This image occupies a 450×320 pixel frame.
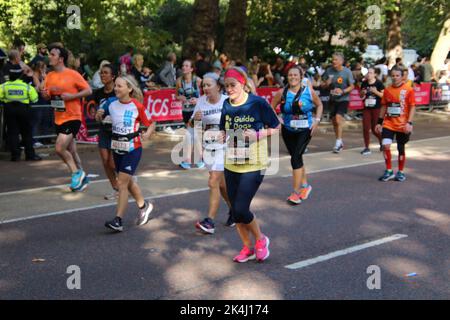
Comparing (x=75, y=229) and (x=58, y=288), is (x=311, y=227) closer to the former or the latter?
(x=75, y=229)

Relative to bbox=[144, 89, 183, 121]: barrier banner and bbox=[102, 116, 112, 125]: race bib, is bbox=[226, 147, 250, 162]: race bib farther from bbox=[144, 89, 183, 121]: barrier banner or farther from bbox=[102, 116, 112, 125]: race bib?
bbox=[144, 89, 183, 121]: barrier banner

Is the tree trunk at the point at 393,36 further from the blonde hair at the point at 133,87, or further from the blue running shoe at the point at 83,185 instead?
the blonde hair at the point at 133,87

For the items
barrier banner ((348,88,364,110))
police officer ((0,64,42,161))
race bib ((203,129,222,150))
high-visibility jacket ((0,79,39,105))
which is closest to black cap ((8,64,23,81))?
police officer ((0,64,42,161))

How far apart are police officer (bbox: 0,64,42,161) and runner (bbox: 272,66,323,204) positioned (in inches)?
210

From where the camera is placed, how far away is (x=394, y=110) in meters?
11.8

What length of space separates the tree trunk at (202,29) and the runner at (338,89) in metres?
5.73

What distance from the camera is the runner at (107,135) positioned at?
9750 millimetres

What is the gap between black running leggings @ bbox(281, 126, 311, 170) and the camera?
10156 millimetres

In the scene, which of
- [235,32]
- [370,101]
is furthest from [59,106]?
[235,32]

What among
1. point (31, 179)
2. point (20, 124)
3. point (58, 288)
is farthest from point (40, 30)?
point (58, 288)

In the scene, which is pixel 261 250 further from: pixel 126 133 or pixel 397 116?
pixel 397 116

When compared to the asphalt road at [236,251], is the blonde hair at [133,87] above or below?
above

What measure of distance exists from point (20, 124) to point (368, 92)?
6789 millimetres

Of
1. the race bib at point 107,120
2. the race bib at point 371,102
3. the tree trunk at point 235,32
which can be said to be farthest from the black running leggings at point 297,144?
the tree trunk at point 235,32
